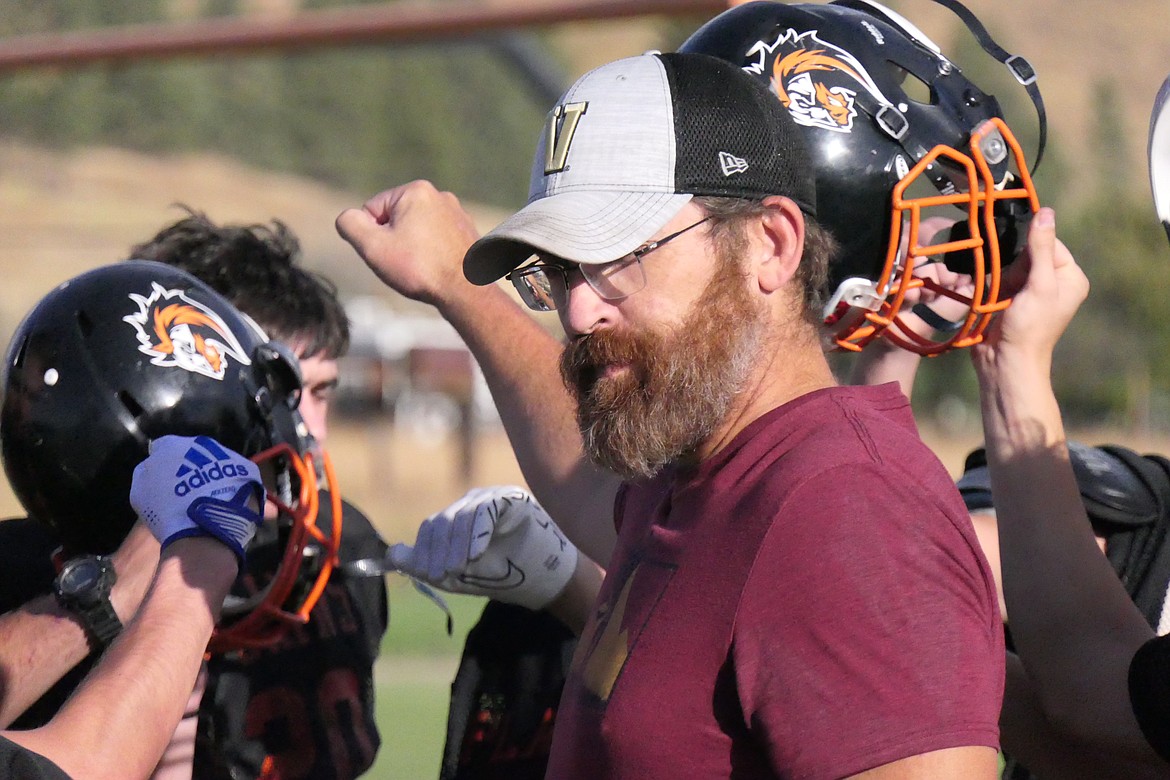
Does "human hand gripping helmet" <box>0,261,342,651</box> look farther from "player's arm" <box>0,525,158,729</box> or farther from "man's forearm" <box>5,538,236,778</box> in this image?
"man's forearm" <box>5,538,236,778</box>

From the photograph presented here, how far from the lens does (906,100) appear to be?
100.0 inches

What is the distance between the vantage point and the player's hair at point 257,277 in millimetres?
3514

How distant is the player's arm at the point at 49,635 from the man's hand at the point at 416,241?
72cm

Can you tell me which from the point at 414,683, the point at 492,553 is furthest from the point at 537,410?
the point at 414,683

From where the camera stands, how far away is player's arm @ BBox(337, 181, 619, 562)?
2.99m

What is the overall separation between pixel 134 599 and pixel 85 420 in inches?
14.1

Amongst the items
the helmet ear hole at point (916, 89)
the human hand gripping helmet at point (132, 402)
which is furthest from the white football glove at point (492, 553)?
the helmet ear hole at point (916, 89)

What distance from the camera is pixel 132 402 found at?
2818mm

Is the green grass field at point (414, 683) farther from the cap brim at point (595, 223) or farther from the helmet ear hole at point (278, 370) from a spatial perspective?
the cap brim at point (595, 223)

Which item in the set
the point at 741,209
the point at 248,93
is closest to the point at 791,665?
the point at 741,209

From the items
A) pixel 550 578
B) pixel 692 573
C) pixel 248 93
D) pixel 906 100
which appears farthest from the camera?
pixel 248 93

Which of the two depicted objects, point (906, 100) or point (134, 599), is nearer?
point (906, 100)

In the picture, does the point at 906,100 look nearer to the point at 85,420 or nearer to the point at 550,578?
the point at 550,578

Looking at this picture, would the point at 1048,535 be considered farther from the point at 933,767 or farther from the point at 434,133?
the point at 434,133
